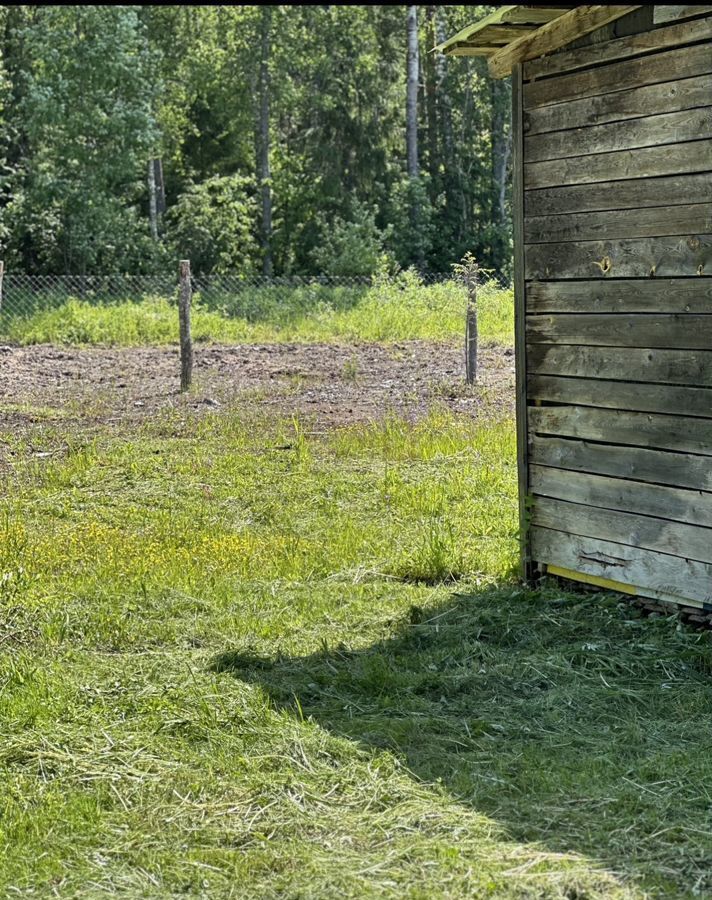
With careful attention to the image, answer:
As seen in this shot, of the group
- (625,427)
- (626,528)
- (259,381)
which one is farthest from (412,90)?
(626,528)

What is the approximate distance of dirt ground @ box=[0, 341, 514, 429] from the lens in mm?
13234

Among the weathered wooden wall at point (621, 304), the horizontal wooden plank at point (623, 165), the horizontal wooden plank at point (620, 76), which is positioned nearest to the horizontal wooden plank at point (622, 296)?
the weathered wooden wall at point (621, 304)

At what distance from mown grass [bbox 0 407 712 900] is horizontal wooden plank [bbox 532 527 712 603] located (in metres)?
0.19

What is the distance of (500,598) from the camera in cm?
685

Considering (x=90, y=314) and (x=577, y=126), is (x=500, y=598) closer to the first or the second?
(x=577, y=126)

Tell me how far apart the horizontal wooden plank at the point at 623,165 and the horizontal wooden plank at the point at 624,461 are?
4.81 feet

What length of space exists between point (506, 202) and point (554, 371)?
3593cm

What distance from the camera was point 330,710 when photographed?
202 inches

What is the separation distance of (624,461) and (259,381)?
937 cm

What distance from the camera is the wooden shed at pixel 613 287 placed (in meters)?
5.93

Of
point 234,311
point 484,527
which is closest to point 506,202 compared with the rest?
point 234,311

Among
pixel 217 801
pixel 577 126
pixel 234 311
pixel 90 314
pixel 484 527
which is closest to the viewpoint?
pixel 217 801

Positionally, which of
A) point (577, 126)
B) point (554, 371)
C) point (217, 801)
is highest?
A: point (577, 126)

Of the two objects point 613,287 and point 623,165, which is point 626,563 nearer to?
point 613,287
